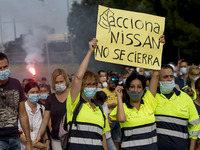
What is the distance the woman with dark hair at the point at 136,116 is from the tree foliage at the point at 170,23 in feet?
75.6

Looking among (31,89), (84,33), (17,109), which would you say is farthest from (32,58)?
(17,109)

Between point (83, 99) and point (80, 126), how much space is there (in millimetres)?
381

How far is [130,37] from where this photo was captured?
17.5 feet

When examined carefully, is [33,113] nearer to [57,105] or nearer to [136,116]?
[57,105]

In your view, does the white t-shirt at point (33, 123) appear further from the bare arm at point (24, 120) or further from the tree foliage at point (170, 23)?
the tree foliage at point (170, 23)

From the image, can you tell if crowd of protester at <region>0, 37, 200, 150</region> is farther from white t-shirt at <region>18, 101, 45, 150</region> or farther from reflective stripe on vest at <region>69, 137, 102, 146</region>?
white t-shirt at <region>18, 101, 45, 150</region>

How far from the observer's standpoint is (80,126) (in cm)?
459

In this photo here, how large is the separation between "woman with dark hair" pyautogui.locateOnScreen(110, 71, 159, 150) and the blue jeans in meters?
1.51

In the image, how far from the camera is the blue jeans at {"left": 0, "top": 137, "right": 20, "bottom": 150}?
5.28 metres

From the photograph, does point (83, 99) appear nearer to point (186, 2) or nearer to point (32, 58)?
point (32, 58)

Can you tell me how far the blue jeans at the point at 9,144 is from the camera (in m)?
5.28

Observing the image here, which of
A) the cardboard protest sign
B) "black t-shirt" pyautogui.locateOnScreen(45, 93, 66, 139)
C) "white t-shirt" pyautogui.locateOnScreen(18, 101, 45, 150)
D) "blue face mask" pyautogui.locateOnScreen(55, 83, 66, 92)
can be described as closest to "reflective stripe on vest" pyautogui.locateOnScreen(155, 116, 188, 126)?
the cardboard protest sign

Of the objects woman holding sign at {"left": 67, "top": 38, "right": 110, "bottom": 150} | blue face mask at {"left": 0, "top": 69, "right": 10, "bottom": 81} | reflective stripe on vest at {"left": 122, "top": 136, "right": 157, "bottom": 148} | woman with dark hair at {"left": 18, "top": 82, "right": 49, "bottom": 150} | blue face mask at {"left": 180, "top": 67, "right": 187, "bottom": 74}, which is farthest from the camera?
blue face mask at {"left": 180, "top": 67, "right": 187, "bottom": 74}

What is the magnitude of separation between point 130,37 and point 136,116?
3.82 ft
